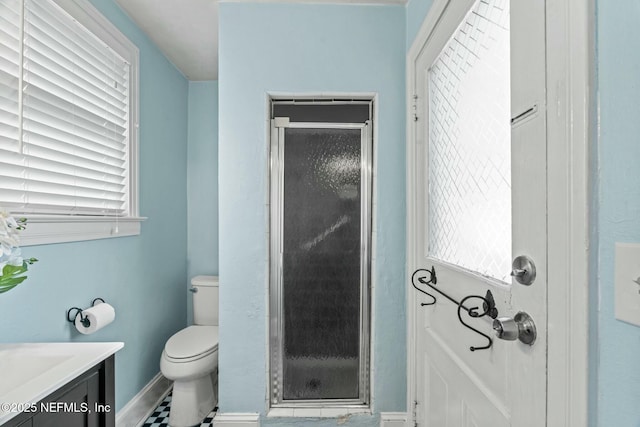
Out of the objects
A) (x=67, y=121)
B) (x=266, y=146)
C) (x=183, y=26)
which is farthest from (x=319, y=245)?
(x=183, y=26)

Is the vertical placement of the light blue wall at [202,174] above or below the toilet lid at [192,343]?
above

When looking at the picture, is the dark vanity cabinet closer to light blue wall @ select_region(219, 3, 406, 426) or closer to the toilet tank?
light blue wall @ select_region(219, 3, 406, 426)

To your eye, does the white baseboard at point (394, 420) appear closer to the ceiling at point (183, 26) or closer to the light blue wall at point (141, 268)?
the light blue wall at point (141, 268)

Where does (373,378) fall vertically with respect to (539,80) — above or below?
below

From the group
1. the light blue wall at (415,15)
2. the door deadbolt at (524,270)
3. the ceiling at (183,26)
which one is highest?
→ the ceiling at (183,26)

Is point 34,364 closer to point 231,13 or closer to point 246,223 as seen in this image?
point 246,223

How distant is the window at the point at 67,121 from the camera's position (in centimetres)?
122

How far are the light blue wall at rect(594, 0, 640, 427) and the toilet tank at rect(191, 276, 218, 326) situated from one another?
2271 millimetres

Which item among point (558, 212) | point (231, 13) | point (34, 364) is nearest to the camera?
point (558, 212)

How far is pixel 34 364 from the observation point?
1029 millimetres

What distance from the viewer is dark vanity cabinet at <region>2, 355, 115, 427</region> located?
2.72 feet

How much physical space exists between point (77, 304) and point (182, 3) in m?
1.64

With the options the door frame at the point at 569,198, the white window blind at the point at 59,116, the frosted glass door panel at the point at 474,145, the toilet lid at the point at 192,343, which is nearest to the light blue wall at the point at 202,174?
the toilet lid at the point at 192,343

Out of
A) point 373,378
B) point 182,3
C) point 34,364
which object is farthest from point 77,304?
point 182,3
